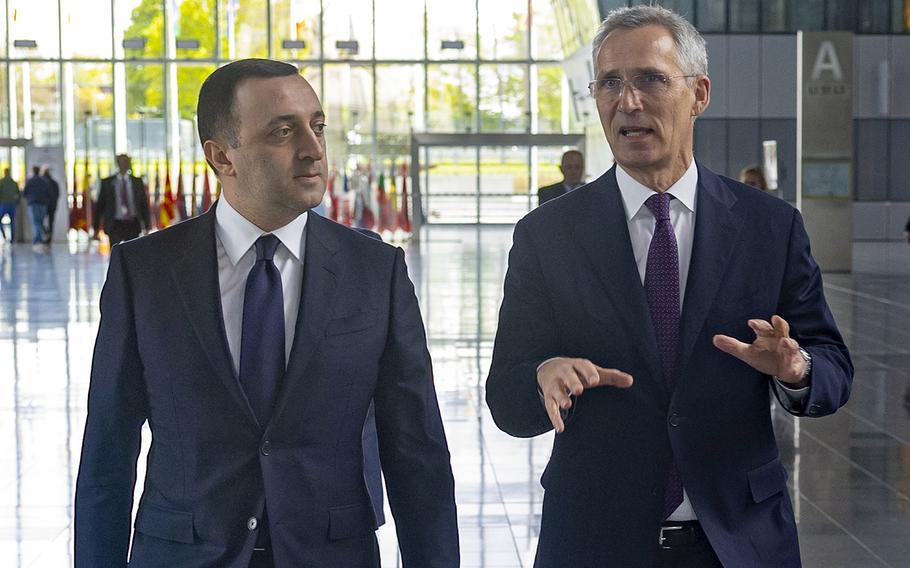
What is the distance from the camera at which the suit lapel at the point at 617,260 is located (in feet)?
9.37

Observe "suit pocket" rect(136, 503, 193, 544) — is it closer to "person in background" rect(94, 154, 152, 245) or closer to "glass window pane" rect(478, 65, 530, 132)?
"person in background" rect(94, 154, 152, 245)

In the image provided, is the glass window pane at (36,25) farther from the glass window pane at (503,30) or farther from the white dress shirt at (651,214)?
the white dress shirt at (651,214)

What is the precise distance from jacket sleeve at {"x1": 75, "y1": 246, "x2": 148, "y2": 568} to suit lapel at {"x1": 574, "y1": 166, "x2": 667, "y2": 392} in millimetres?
939

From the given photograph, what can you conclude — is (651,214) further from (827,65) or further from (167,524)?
(827,65)

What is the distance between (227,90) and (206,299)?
0.40m

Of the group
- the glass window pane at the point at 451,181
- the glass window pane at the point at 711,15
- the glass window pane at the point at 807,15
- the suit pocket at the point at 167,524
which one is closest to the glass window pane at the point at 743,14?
the glass window pane at the point at 711,15

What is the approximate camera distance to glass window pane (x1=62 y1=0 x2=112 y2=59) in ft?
119

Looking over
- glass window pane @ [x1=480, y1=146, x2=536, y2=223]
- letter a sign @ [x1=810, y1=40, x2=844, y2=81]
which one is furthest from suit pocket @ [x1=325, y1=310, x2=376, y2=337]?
glass window pane @ [x1=480, y1=146, x2=536, y2=223]

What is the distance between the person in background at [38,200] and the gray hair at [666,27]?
29.3m

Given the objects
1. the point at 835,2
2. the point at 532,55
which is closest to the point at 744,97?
the point at 835,2

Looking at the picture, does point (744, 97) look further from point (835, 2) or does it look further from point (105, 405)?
point (105, 405)

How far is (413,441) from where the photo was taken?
2801 millimetres

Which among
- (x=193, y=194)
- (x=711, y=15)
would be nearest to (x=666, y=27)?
(x=711, y=15)

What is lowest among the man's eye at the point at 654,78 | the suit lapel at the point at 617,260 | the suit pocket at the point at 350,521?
the suit pocket at the point at 350,521
